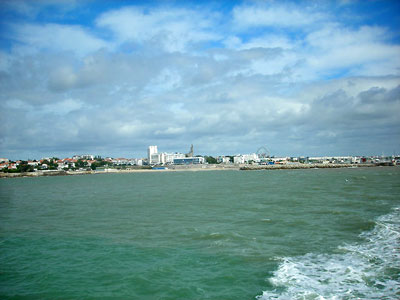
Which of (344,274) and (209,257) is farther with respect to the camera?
(209,257)

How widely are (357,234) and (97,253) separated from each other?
1087cm

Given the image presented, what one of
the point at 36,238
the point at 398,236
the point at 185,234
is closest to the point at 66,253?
the point at 36,238

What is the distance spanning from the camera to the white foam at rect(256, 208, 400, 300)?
7.45 metres

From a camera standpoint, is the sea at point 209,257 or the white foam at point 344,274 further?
the sea at point 209,257

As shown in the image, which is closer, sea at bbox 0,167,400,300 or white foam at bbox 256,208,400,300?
white foam at bbox 256,208,400,300

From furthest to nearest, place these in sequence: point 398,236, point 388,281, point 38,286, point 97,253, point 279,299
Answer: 1. point 398,236
2. point 97,253
3. point 38,286
4. point 388,281
5. point 279,299

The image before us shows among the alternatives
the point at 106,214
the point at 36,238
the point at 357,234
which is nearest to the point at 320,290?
the point at 357,234

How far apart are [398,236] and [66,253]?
1335cm

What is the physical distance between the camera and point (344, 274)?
341 inches

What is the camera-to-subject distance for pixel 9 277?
31.4 feet

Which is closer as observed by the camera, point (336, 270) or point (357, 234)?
point (336, 270)

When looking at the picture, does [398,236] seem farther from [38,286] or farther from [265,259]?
[38,286]

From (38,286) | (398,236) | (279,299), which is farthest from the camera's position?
(398,236)

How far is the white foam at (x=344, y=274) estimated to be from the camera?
7.45 m
